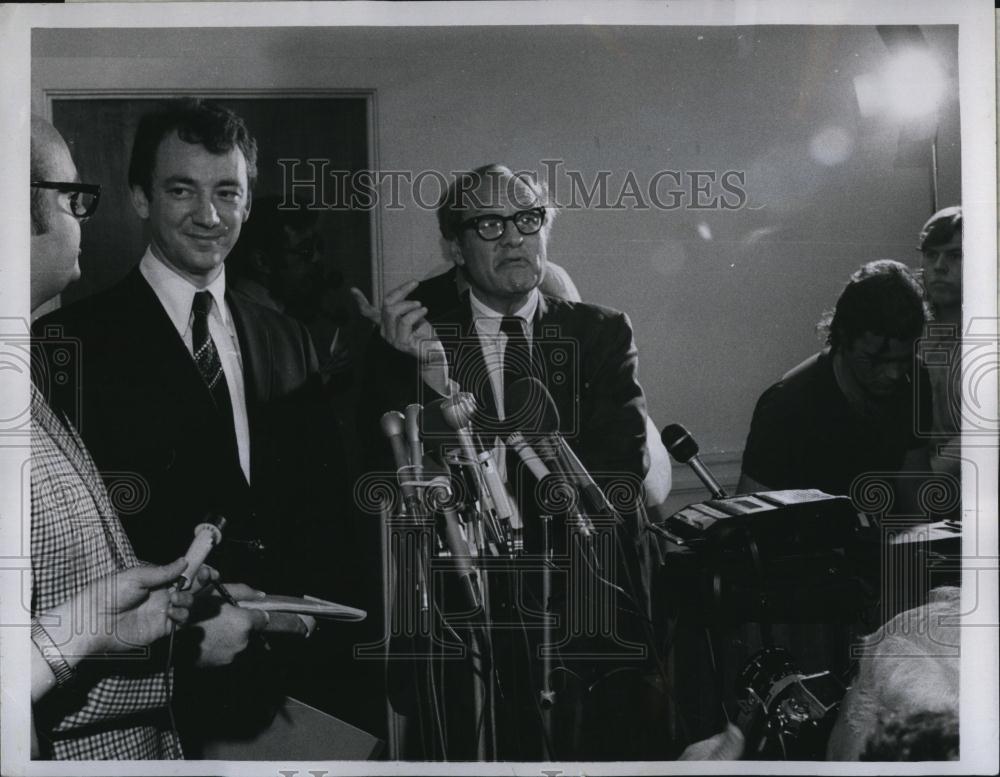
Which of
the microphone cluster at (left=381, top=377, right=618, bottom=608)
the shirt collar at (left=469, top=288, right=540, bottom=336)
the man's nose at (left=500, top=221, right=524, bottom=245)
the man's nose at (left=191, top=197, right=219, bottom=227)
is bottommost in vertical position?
the microphone cluster at (left=381, top=377, right=618, bottom=608)

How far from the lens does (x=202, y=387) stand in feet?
7.36

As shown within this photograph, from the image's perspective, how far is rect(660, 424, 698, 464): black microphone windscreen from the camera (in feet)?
7.48

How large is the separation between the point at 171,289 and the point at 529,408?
86cm

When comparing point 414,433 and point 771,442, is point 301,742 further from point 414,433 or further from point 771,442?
point 771,442

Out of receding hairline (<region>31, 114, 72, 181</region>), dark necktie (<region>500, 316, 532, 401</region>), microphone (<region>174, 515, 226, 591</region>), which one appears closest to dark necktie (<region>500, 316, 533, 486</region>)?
Result: dark necktie (<region>500, 316, 532, 401</region>)

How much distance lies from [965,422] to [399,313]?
1.35m

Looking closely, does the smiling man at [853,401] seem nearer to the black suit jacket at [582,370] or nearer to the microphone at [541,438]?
the black suit jacket at [582,370]

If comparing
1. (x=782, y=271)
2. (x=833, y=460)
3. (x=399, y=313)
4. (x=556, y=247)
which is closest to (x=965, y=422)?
(x=833, y=460)

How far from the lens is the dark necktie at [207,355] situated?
2244 millimetres

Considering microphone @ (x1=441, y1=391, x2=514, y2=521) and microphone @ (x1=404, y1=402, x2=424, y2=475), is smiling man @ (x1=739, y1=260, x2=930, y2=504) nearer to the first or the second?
microphone @ (x1=441, y1=391, x2=514, y2=521)

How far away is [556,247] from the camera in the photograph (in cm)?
228

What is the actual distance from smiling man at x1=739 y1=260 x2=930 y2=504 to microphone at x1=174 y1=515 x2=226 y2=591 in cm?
121

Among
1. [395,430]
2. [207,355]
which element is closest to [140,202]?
[207,355]

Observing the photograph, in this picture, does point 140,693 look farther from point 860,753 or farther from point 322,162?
point 860,753
